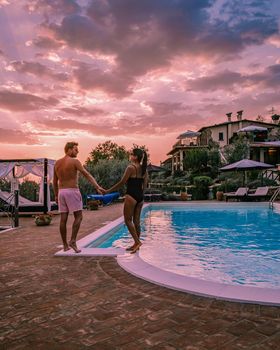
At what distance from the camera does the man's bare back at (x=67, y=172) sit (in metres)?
5.11

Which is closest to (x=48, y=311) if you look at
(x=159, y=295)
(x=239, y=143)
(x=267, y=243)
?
(x=159, y=295)

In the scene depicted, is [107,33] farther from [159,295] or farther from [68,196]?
[159,295]

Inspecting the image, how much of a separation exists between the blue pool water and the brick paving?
7.75 feet

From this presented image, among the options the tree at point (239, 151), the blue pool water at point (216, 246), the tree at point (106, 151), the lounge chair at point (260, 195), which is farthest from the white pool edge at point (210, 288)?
the tree at point (106, 151)

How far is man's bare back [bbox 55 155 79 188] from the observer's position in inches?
201

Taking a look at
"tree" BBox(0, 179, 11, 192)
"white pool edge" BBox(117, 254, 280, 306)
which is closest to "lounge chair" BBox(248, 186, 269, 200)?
"tree" BBox(0, 179, 11, 192)

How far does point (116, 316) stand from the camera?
271cm

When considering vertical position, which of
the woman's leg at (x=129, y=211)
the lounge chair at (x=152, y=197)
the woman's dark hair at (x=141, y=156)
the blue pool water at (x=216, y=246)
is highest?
the woman's dark hair at (x=141, y=156)

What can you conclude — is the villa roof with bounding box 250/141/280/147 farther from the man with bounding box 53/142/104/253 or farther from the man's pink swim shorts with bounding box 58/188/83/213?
the man's pink swim shorts with bounding box 58/188/83/213

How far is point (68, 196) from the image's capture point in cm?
509

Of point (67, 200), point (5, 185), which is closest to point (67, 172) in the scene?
point (67, 200)

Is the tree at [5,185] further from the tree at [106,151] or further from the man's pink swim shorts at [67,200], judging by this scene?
the tree at [106,151]

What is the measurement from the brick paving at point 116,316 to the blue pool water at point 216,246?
2362 mm

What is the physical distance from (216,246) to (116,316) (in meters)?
5.65
